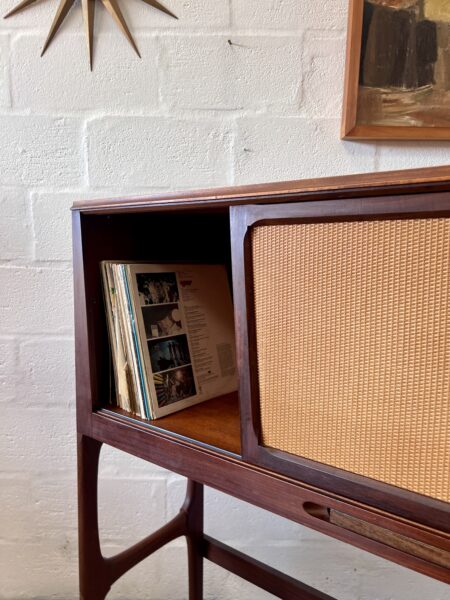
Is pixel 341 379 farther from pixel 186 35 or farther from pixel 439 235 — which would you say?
pixel 186 35

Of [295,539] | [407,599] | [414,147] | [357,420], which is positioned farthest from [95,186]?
[407,599]

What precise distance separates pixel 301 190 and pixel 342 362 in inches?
7.2

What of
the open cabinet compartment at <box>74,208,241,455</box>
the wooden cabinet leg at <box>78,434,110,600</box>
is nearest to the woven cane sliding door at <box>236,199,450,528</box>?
the open cabinet compartment at <box>74,208,241,455</box>

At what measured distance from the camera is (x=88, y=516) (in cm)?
75

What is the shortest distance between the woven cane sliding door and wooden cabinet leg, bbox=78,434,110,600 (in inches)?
13.0

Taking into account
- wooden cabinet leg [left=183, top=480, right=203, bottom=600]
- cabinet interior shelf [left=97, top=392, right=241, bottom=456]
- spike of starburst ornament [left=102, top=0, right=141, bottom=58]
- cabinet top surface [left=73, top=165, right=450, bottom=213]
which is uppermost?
spike of starburst ornament [left=102, top=0, right=141, bottom=58]

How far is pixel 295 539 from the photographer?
1.17m

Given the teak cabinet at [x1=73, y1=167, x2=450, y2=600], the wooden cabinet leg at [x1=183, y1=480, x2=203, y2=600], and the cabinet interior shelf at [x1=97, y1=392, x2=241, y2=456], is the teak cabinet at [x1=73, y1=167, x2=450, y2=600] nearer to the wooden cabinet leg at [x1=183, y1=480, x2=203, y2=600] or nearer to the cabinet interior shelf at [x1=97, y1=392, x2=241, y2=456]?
the cabinet interior shelf at [x1=97, y1=392, x2=241, y2=456]

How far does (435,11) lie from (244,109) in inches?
16.2

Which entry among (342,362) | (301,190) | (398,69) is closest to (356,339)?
(342,362)

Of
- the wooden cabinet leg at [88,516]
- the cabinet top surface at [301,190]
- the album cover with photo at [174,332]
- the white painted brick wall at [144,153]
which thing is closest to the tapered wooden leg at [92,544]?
the wooden cabinet leg at [88,516]

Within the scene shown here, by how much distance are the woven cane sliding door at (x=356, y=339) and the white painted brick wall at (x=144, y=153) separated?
58 centimetres

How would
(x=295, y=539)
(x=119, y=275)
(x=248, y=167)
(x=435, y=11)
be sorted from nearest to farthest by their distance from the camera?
(x=119, y=275) → (x=435, y=11) → (x=248, y=167) → (x=295, y=539)

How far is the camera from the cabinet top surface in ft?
1.34
